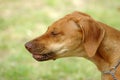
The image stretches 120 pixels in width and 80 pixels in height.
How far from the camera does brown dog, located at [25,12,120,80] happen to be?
6.03 m

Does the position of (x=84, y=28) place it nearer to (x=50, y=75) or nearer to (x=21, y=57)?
(x=50, y=75)

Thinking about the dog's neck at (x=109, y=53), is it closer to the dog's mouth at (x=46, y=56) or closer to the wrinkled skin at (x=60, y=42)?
the wrinkled skin at (x=60, y=42)

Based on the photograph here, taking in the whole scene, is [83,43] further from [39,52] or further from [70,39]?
[39,52]

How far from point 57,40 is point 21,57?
3.70 m

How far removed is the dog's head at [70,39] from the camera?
19.7 feet

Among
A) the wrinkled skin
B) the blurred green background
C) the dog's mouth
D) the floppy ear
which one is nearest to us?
the floppy ear

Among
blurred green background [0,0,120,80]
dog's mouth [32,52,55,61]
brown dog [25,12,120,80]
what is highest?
brown dog [25,12,120,80]

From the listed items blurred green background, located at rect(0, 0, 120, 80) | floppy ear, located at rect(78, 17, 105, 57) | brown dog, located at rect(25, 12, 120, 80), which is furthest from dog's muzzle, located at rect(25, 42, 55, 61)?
blurred green background, located at rect(0, 0, 120, 80)

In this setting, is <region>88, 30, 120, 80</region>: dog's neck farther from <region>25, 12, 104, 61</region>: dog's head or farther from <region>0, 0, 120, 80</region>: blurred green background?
<region>0, 0, 120, 80</region>: blurred green background

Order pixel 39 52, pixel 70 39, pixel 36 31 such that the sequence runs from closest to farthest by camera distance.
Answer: pixel 70 39 → pixel 39 52 → pixel 36 31

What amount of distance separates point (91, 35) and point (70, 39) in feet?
0.90

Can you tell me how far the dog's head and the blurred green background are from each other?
8.34 ft

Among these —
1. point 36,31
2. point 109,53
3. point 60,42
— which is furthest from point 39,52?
point 36,31

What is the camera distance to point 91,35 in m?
6.01
